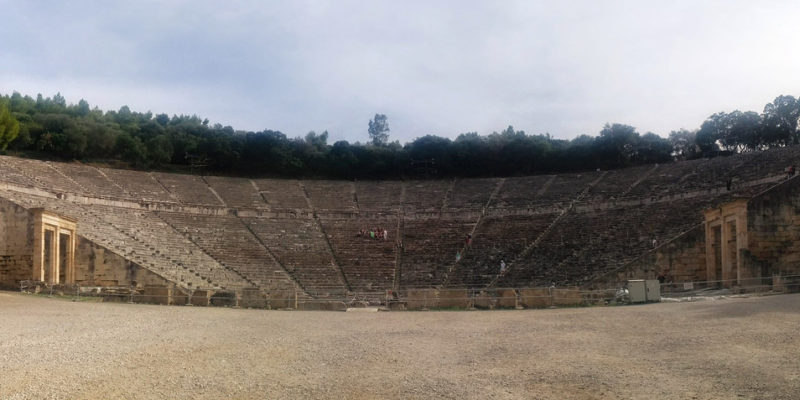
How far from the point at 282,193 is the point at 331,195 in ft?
9.87

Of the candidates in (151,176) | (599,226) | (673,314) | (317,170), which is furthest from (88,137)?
(673,314)

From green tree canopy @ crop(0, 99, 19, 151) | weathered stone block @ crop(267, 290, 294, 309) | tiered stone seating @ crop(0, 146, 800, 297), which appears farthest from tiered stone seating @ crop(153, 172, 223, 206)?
weathered stone block @ crop(267, 290, 294, 309)

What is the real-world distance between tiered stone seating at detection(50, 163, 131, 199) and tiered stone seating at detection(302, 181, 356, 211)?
10982mm

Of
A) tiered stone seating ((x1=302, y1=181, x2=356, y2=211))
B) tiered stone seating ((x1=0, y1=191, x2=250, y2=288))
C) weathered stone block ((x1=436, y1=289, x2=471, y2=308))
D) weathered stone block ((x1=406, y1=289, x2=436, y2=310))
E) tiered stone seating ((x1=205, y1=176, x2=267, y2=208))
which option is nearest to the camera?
weathered stone block ((x1=436, y1=289, x2=471, y2=308))

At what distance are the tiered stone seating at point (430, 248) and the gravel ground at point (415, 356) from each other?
53.5ft

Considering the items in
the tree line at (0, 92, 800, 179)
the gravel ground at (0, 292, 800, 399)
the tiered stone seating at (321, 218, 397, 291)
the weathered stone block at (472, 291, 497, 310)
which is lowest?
the weathered stone block at (472, 291, 497, 310)

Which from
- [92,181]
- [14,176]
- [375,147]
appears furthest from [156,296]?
[375,147]

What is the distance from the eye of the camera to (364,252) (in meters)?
36.9

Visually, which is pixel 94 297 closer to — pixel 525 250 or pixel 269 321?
pixel 269 321

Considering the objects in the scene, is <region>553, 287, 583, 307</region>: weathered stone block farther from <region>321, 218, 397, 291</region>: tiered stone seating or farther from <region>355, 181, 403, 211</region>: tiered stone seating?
<region>355, 181, 403, 211</region>: tiered stone seating

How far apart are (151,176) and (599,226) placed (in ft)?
84.7

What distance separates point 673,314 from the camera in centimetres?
1603

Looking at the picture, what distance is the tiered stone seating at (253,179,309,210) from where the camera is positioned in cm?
4274

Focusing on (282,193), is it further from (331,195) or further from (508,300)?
(508,300)
